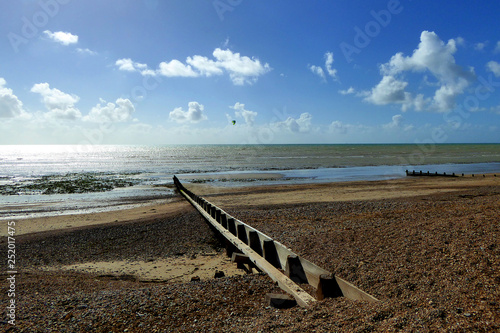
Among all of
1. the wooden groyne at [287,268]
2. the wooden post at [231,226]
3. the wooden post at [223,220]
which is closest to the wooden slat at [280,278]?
the wooden groyne at [287,268]

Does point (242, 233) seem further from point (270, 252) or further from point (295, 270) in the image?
point (295, 270)

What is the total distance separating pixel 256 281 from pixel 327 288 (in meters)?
1.48

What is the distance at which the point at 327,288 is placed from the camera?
437cm

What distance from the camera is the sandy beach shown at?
382 centimetres

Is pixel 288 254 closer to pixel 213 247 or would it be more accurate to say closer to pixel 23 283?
pixel 213 247

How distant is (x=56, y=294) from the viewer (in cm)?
598

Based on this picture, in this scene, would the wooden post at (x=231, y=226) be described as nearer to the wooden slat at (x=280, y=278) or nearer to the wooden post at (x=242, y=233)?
the wooden post at (x=242, y=233)

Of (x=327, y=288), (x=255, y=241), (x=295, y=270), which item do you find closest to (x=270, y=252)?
(x=255, y=241)

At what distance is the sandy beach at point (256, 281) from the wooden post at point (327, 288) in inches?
5.6

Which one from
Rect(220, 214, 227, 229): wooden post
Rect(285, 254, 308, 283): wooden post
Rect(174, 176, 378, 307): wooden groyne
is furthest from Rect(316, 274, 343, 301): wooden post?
Rect(220, 214, 227, 229): wooden post

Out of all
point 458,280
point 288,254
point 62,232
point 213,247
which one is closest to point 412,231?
point 458,280

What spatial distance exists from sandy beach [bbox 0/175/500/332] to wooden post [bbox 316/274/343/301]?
0.14m

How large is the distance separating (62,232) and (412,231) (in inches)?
494

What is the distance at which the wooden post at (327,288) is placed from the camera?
4.37m
